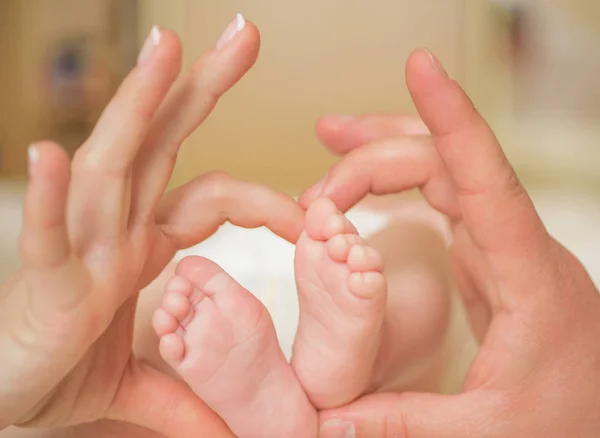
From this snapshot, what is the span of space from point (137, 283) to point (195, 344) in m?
0.09

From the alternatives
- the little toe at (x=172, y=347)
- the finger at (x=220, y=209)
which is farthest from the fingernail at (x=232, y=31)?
the little toe at (x=172, y=347)

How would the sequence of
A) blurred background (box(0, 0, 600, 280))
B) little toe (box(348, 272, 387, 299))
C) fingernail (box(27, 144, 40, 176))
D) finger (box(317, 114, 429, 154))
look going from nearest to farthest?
fingernail (box(27, 144, 40, 176)), little toe (box(348, 272, 387, 299)), finger (box(317, 114, 429, 154)), blurred background (box(0, 0, 600, 280))

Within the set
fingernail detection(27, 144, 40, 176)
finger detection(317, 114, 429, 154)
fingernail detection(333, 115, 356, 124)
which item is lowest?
finger detection(317, 114, 429, 154)

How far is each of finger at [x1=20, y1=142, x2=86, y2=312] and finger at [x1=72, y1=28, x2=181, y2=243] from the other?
0.04m

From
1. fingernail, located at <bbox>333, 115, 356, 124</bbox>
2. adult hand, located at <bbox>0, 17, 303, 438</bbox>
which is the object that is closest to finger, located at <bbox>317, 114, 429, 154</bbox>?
fingernail, located at <bbox>333, 115, 356, 124</bbox>

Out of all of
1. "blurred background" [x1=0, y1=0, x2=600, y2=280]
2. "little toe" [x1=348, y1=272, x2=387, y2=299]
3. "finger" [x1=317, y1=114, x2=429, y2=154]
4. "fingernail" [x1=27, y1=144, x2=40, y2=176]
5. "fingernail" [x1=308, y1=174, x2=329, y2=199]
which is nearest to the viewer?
"fingernail" [x1=27, y1=144, x2=40, y2=176]

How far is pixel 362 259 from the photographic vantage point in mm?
481

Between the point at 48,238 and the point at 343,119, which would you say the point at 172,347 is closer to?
the point at 48,238

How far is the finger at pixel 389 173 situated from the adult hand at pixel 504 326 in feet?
0.23

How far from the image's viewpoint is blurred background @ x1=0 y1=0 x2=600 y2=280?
135 cm

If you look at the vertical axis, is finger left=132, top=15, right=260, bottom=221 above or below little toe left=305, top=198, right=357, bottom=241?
above

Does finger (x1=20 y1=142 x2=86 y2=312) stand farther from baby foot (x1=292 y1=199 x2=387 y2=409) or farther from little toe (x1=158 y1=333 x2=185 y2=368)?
baby foot (x1=292 y1=199 x2=387 y2=409)

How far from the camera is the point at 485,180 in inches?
21.1

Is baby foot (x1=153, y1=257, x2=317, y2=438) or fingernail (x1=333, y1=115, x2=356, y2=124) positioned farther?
fingernail (x1=333, y1=115, x2=356, y2=124)
